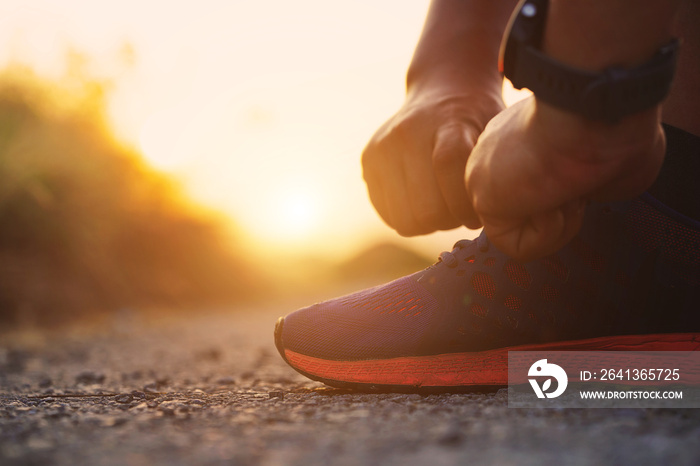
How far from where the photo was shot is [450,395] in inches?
44.6

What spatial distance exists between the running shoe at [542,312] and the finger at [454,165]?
0.39 ft

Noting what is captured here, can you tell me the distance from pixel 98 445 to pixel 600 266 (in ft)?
3.33

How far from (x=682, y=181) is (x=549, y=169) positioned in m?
0.55

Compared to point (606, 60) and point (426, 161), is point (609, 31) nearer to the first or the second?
point (606, 60)

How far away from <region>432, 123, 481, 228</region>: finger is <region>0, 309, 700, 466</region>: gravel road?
43 cm

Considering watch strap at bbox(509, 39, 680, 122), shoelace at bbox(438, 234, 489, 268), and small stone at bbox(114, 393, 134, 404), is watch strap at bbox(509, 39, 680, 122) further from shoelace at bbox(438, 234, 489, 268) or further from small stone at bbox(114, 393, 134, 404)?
small stone at bbox(114, 393, 134, 404)

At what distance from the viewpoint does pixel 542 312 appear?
1.17 m

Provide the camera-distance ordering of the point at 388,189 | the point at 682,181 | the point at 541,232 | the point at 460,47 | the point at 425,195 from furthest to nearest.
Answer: the point at 460,47
the point at 388,189
the point at 425,195
the point at 682,181
the point at 541,232

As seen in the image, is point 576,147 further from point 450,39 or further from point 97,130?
point 97,130

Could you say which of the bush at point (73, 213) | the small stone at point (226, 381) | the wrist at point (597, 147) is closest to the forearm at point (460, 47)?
the wrist at point (597, 147)

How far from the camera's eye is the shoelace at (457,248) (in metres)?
1.25

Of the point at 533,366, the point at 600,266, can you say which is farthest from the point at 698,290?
the point at 533,366

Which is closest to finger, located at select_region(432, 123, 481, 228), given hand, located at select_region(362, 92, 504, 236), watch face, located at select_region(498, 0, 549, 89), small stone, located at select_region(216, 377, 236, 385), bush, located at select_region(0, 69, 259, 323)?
hand, located at select_region(362, 92, 504, 236)

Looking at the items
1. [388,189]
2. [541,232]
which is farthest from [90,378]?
[541,232]
